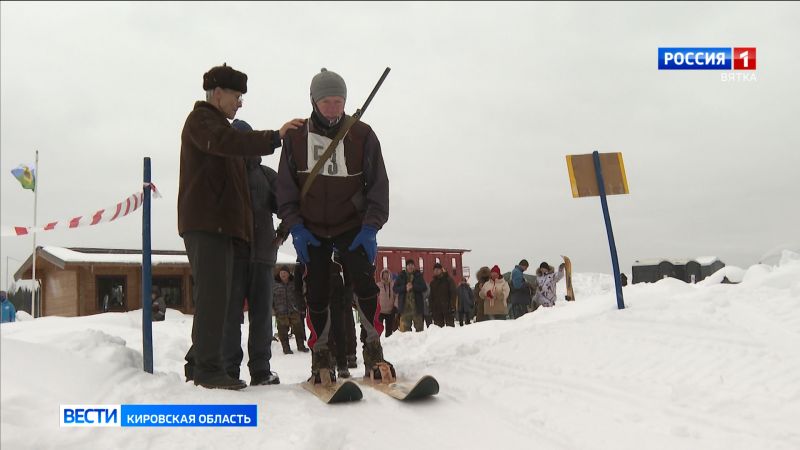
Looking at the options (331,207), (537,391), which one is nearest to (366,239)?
(331,207)

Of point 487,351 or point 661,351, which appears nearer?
point 661,351

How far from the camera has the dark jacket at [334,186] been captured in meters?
3.70

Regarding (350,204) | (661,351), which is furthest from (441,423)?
(661,351)

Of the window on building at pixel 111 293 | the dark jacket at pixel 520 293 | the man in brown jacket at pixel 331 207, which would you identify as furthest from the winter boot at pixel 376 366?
the window on building at pixel 111 293

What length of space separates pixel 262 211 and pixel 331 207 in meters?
0.77

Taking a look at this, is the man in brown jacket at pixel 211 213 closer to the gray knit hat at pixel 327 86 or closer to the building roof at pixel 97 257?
the gray knit hat at pixel 327 86

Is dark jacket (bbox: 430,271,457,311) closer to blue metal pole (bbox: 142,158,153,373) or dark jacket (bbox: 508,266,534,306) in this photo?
dark jacket (bbox: 508,266,534,306)

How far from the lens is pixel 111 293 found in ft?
69.3

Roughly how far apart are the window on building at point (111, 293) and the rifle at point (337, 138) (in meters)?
20.4

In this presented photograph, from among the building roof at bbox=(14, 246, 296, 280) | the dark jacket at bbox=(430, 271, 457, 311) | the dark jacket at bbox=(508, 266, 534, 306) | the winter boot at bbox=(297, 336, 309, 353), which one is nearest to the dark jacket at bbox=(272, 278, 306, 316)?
the winter boot at bbox=(297, 336, 309, 353)

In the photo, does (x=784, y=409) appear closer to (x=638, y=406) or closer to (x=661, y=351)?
(x=638, y=406)

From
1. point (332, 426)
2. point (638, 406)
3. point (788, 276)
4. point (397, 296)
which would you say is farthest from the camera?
point (397, 296)

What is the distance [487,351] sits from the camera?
505 cm

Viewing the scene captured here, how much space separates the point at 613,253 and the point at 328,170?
4235 mm
